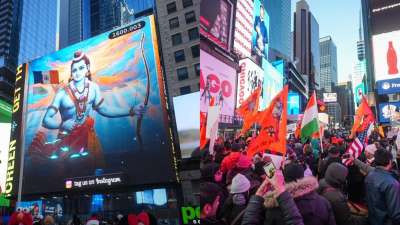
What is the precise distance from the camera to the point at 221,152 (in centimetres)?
785

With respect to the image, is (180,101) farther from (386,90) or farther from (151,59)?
(386,90)

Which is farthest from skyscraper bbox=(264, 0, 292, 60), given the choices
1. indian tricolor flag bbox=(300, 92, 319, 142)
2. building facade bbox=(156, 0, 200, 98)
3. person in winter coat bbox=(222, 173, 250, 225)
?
person in winter coat bbox=(222, 173, 250, 225)

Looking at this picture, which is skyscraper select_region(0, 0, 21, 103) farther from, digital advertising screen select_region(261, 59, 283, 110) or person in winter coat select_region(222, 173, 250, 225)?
person in winter coat select_region(222, 173, 250, 225)

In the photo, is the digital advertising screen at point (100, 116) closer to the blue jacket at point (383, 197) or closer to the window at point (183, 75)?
the window at point (183, 75)

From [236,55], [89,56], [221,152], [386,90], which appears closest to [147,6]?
[236,55]

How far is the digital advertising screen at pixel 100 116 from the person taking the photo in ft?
70.6

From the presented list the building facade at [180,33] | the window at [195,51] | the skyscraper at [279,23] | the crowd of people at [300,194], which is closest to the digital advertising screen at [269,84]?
the building facade at [180,33]

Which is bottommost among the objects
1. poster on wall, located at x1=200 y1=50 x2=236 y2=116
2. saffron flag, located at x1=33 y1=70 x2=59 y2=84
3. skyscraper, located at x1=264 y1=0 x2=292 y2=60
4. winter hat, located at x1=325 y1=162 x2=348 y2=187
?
winter hat, located at x1=325 y1=162 x2=348 y2=187

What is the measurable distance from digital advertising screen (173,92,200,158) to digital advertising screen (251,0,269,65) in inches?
824

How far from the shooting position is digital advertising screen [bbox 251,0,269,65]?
4197 centimetres

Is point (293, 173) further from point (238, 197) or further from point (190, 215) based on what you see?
point (190, 215)

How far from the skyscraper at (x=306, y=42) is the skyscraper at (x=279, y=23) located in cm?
7800

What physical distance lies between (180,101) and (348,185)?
15.2m

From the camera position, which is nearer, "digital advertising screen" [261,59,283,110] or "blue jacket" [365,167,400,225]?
"blue jacket" [365,167,400,225]
